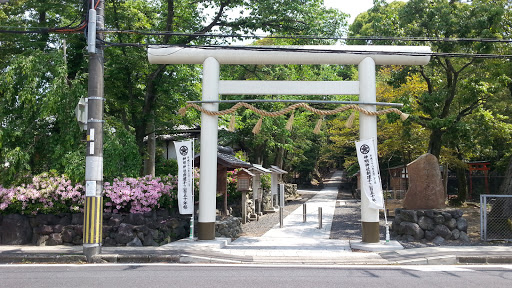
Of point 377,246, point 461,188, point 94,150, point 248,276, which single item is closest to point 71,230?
point 94,150

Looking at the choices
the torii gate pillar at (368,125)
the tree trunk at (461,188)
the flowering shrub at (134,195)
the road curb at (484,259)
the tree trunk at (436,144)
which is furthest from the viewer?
the tree trunk at (461,188)

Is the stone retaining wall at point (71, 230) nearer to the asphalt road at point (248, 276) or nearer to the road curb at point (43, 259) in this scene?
the road curb at point (43, 259)

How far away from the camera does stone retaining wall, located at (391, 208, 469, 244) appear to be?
12406 millimetres

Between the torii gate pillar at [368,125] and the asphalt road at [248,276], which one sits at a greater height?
the torii gate pillar at [368,125]

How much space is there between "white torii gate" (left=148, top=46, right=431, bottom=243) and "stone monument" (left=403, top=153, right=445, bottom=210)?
2.44 m

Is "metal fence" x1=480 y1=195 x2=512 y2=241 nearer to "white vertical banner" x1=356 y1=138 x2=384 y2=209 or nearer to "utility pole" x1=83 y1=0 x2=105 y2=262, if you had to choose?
"white vertical banner" x1=356 y1=138 x2=384 y2=209

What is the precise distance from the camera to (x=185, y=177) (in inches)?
482

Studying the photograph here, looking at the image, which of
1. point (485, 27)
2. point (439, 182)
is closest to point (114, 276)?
point (439, 182)

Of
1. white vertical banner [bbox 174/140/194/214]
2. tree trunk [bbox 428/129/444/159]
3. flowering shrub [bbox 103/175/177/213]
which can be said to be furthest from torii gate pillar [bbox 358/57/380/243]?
tree trunk [bbox 428/129/444/159]

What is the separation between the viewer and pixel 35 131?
13898mm

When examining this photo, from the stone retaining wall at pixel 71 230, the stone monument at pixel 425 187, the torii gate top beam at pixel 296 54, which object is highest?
the torii gate top beam at pixel 296 54

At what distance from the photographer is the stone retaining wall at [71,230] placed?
40.0ft

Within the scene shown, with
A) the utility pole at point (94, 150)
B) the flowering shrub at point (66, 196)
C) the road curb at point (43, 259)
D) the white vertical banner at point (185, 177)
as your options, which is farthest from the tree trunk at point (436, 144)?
the road curb at point (43, 259)

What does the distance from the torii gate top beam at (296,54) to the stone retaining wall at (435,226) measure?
470cm
